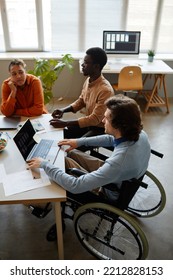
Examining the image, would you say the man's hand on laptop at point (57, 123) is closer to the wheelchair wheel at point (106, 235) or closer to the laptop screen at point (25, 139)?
the laptop screen at point (25, 139)

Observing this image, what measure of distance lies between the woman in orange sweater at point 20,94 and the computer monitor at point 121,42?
6.68ft

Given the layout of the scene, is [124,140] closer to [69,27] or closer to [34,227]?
[34,227]

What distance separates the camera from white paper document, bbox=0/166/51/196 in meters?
1.25

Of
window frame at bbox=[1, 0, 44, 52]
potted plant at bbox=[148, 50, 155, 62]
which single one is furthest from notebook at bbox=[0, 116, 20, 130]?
potted plant at bbox=[148, 50, 155, 62]

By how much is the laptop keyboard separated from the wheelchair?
8.4 inches

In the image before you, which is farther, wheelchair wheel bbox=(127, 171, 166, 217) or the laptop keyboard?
wheelchair wheel bbox=(127, 171, 166, 217)

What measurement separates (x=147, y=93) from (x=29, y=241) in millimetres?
3189

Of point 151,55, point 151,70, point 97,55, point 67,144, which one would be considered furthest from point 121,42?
point 67,144

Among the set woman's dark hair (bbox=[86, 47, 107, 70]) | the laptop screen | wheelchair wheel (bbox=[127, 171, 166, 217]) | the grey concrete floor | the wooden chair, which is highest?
woman's dark hair (bbox=[86, 47, 107, 70])

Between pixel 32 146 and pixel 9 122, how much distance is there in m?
0.45

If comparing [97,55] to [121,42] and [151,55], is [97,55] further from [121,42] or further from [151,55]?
[151,55]

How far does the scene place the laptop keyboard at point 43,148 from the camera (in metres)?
1.51

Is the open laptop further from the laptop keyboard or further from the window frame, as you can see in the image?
the window frame
